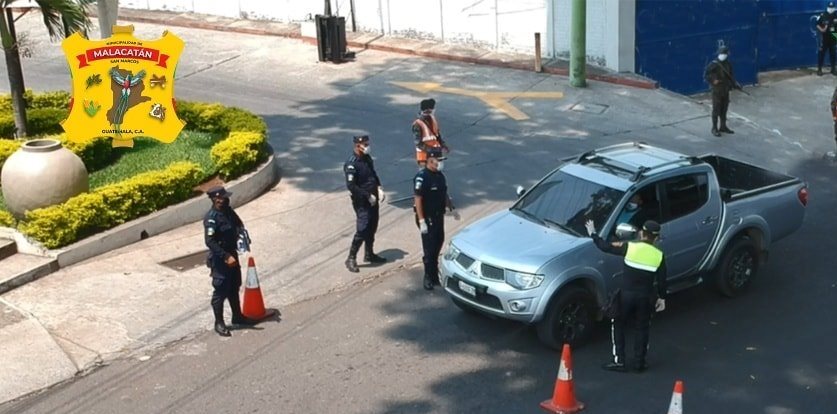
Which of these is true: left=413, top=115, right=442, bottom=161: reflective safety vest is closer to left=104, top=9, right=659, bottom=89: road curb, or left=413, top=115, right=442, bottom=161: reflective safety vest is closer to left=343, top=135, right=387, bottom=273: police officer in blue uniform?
left=343, top=135, right=387, bottom=273: police officer in blue uniform

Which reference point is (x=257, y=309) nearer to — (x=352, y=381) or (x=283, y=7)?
(x=352, y=381)

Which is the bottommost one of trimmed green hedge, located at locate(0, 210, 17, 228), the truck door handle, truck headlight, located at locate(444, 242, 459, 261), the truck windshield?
trimmed green hedge, located at locate(0, 210, 17, 228)

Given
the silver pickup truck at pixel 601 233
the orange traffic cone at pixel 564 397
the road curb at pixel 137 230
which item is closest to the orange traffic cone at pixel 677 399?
the orange traffic cone at pixel 564 397

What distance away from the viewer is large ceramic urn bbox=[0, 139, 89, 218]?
14234 millimetres

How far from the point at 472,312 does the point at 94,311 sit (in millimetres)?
4242

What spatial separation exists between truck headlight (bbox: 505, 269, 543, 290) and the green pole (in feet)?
39.5

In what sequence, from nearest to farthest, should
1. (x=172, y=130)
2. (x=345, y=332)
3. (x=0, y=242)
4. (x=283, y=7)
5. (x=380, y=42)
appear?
(x=345, y=332), (x=0, y=242), (x=172, y=130), (x=380, y=42), (x=283, y=7)

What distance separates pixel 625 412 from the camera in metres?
9.93

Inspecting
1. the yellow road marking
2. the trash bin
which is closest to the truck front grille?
the yellow road marking

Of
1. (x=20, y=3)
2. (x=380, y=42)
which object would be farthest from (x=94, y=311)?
(x=380, y=42)

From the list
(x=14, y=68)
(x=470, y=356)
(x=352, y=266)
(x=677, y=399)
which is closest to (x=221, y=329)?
(x=352, y=266)

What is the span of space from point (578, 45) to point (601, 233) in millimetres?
11411

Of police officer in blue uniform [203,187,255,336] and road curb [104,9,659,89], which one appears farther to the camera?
road curb [104,9,659,89]

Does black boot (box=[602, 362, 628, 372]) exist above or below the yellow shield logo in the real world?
below
